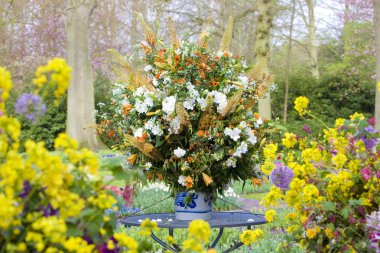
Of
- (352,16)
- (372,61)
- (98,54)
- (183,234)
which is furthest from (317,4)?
(183,234)

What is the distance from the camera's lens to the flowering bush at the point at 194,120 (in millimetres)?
3588

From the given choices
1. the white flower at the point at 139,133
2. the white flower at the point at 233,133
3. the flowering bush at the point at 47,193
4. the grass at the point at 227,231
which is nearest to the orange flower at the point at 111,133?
the grass at the point at 227,231

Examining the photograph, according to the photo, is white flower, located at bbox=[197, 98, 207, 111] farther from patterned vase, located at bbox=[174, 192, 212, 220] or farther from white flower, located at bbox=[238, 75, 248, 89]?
patterned vase, located at bbox=[174, 192, 212, 220]

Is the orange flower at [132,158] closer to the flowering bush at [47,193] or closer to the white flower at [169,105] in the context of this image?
the white flower at [169,105]

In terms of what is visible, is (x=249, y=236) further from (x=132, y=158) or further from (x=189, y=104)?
(x=132, y=158)

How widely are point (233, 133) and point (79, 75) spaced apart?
1185 cm

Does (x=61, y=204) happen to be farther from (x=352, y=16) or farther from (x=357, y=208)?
(x=352, y=16)

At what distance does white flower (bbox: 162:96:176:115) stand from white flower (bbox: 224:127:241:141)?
1.12 feet

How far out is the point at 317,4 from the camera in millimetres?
19031

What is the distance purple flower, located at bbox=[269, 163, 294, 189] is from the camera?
286 cm

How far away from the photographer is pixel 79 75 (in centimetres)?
1499

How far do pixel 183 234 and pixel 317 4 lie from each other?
14707 mm

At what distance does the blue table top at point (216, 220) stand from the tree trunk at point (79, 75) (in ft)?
36.9

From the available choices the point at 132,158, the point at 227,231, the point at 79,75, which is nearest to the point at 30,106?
the point at 132,158
